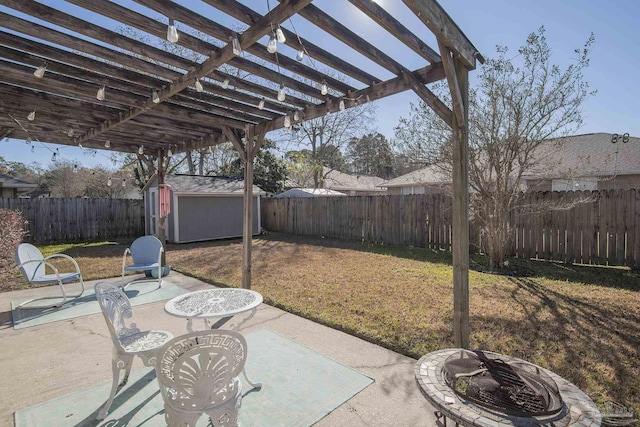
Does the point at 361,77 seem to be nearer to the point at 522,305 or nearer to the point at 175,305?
the point at 175,305

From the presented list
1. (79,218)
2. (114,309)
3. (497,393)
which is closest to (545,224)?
(497,393)

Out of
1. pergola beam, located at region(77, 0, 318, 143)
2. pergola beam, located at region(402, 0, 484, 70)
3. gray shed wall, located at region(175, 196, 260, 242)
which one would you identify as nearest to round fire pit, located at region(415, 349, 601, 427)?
pergola beam, located at region(402, 0, 484, 70)

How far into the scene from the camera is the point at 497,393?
1.52m

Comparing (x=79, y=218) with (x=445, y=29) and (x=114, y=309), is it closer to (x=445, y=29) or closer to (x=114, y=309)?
(x=114, y=309)

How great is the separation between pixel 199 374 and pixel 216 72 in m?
2.91

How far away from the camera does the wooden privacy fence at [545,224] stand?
5824mm

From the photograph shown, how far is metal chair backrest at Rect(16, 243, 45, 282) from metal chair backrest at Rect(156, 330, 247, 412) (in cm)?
405

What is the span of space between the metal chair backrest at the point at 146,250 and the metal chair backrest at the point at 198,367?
446cm

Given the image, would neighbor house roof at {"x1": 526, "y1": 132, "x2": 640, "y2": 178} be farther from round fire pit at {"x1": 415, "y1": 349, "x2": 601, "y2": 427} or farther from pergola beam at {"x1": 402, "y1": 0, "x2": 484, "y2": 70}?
round fire pit at {"x1": 415, "y1": 349, "x2": 601, "y2": 427}

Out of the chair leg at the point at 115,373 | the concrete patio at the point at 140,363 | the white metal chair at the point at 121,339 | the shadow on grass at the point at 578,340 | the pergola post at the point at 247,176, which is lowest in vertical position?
the concrete patio at the point at 140,363

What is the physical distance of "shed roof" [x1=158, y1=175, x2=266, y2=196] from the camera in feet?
35.0

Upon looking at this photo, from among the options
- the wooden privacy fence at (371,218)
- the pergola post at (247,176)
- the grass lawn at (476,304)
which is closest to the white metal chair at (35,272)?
the grass lawn at (476,304)

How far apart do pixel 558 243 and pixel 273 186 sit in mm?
15228

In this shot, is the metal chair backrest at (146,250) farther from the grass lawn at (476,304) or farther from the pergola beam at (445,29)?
the pergola beam at (445,29)
